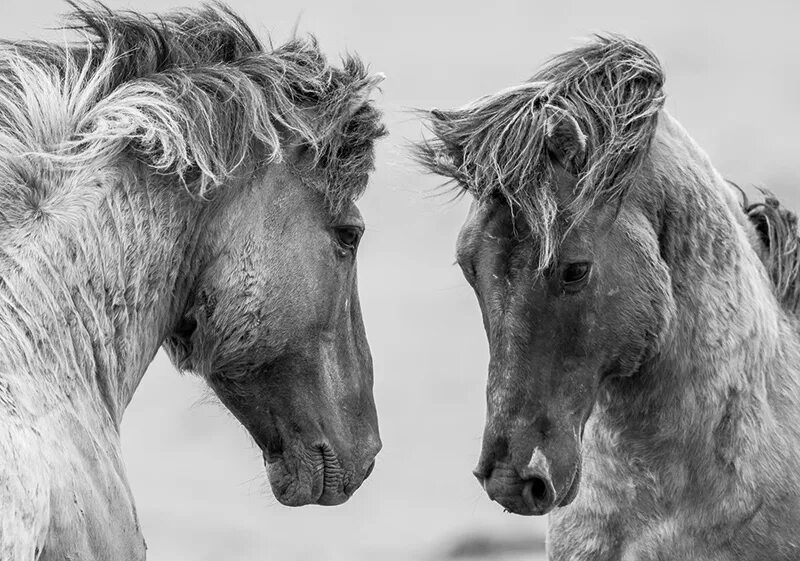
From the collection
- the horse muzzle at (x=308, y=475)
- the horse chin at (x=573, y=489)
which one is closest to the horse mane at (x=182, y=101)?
the horse muzzle at (x=308, y=475)

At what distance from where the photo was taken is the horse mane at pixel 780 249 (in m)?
5.23

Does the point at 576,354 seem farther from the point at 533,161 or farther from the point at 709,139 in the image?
the point at 709,139

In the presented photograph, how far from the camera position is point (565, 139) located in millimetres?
4629

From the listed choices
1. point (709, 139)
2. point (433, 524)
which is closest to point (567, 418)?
point (433, 524)

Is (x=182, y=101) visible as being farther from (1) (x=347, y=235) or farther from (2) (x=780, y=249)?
(2) (x=780, y=249)

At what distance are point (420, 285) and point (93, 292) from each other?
14251 millimetres

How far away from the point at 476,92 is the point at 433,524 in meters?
9.74

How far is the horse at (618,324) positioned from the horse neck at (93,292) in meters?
1.15

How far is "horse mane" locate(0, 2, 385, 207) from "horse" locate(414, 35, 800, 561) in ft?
1.67

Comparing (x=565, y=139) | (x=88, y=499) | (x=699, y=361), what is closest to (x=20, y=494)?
(x=88, y=499)

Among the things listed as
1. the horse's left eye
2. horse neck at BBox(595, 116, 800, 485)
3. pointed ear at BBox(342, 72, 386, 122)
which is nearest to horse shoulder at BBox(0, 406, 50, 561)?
the horse's left eye

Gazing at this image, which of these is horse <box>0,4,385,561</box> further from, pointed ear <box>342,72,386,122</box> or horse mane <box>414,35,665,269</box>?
horse mane <box>414,35,665,269</box>

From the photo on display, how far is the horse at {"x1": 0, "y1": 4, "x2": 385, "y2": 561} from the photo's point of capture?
3555 millimetres

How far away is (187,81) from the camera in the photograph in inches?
164
